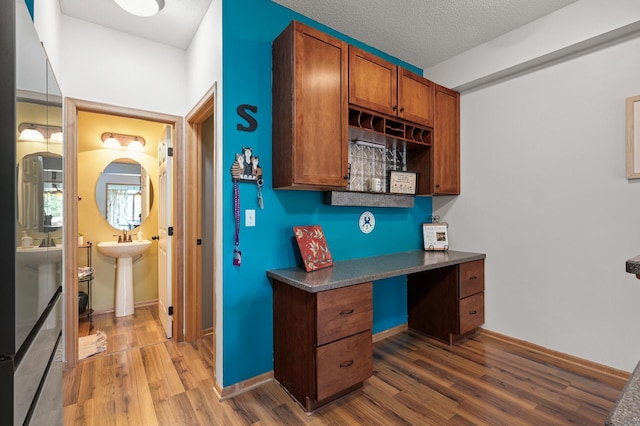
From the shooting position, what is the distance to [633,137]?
85.2 inches

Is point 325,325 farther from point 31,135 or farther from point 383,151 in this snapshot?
point 383,151

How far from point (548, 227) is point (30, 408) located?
3311mm

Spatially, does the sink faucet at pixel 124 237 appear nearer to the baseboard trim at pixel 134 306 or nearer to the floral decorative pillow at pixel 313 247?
the baseboard trim at pixel 134 306

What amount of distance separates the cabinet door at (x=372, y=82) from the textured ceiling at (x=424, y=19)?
1.08 ft

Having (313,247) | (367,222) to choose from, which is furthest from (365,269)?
(367,222)

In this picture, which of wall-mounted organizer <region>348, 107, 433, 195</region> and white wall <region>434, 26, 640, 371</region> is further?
wall-mounted organizer <region>348, 107, 433, 195</region>

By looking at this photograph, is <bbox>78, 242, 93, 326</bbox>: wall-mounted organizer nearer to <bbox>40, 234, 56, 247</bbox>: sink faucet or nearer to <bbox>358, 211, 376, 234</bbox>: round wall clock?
<bbox>40, 234, 56, 247</bbox>: sink faucet

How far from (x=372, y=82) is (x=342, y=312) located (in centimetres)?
179

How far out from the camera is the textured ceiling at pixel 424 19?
7.55 feet

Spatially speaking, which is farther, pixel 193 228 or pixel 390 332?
pixel 390 332

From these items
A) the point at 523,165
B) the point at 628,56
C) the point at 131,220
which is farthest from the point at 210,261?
the point at 628,56

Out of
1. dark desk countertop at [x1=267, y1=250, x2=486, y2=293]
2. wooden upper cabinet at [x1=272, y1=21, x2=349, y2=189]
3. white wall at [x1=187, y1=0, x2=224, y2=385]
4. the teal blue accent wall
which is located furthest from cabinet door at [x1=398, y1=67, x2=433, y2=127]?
white wall at [x1=187, y1=0, x2=224, y2=385]

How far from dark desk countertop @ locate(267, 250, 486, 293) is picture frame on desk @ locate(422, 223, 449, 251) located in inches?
6.1

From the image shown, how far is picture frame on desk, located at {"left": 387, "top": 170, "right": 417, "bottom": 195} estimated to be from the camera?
2926mm
